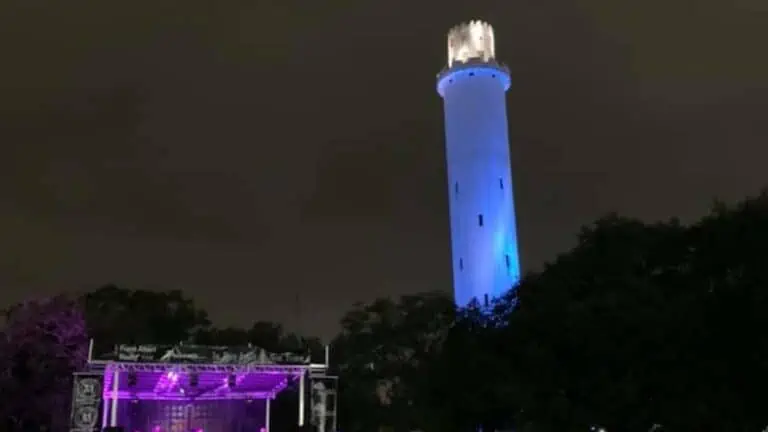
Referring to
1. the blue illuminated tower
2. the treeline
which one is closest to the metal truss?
the treeline

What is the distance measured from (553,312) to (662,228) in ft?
14.2

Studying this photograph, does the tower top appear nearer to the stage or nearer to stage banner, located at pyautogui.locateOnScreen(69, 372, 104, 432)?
the stage

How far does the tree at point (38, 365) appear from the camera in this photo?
2767 centimetres

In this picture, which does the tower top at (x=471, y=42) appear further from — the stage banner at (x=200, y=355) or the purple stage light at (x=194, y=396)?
the stage banner at (x=200, y=355)

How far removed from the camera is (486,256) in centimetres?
4172

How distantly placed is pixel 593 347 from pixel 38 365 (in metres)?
18.3

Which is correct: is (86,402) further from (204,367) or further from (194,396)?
(194,396)

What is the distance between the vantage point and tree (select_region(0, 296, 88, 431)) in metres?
27.7

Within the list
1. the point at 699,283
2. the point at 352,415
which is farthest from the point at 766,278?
the point at 352,415

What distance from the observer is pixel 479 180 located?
140 feet

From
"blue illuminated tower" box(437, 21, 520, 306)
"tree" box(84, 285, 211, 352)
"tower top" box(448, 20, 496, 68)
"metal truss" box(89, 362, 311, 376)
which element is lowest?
"metal truss" box(89, 362, 311, 376)

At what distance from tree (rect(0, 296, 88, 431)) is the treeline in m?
0.04

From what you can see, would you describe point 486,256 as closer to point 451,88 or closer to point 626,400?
point 451,88

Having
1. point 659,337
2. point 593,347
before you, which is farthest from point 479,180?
point 659,337
